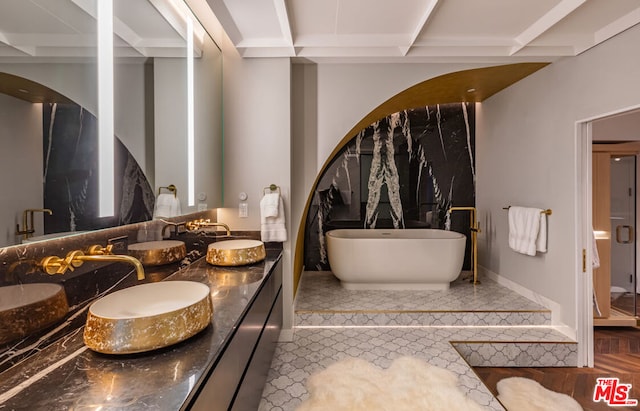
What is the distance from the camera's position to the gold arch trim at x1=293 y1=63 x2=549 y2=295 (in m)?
2.99

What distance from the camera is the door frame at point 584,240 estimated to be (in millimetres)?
2572

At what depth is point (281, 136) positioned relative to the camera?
2732mm

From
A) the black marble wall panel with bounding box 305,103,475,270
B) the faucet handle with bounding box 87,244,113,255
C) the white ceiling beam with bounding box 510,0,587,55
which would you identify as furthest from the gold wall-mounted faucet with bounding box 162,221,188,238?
the white ceiling beam with bounding box 510,0,587,55

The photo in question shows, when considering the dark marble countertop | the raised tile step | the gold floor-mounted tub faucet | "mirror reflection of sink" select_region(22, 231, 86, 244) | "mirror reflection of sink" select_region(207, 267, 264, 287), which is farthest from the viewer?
the gold floor-mounted tub faucet

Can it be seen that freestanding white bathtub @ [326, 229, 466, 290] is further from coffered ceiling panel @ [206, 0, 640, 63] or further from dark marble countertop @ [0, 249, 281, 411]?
dark marble countertop @ [0, 249, 281, 411]

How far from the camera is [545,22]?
89.6 inches

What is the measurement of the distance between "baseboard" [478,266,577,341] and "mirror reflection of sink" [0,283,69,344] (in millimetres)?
3487

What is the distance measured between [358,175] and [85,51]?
3.40 metres

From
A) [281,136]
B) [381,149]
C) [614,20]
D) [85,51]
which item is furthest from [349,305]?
[614,20]

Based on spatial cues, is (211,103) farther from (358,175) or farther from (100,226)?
(358,175)

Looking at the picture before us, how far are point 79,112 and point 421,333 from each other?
2.85 meters

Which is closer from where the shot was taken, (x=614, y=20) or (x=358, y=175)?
(x=614, y=20)

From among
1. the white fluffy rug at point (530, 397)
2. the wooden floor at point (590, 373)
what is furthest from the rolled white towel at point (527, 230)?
the white fluffy rug at point (530, 397)
